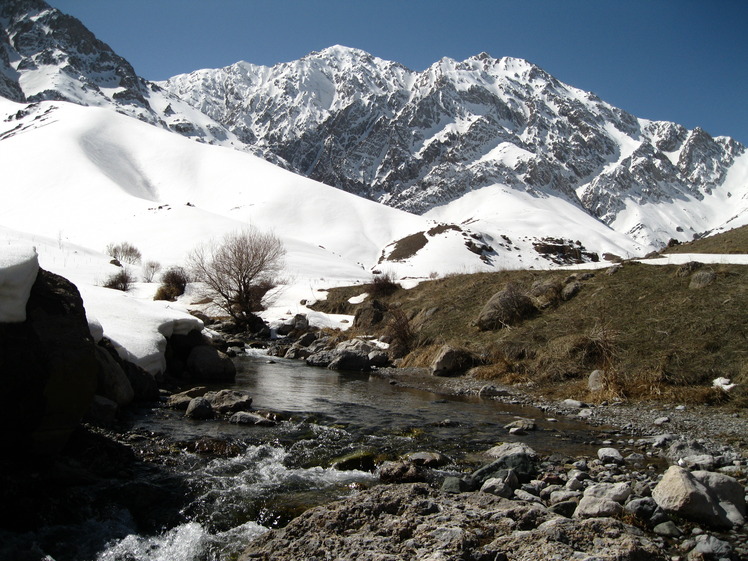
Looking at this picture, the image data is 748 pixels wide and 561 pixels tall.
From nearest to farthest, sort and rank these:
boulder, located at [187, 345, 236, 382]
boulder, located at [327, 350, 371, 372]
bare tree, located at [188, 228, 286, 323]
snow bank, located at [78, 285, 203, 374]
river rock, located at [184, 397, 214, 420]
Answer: river rock, located at [184, 397, 214, 420]
snow bank, located at [78, 285, 203, 374]
boulder, located at [187, 345, 236, 382]
boulder, located at [327, 350, 371, 372]
bare tree, located at [188, 228, 286, 323]

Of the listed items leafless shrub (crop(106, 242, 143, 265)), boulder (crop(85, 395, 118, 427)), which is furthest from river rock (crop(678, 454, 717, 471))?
leafless shrub (crop(106, 242, 143, 265))

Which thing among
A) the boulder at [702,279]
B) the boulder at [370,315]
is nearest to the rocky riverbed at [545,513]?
the boulder at [702,279]

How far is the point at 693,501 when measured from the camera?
5.97 metres

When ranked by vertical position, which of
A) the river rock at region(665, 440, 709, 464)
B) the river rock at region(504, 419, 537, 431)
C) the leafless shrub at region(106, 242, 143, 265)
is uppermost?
the leafless shrub at region(106, 242, 143, 265)

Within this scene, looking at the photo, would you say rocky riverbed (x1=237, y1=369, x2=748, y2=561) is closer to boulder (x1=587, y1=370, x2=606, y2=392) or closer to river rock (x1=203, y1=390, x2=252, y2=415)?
boulder (x1=587, y1=370, x2=606, y2=392)

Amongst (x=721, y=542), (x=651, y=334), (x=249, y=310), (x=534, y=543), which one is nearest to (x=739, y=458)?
(x=721, y=542)

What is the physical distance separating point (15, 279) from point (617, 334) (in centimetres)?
1634

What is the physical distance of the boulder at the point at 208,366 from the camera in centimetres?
1728

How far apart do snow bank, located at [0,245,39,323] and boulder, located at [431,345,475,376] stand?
15.1 meters

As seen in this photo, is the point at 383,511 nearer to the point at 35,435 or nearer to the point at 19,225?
the point at 35,435

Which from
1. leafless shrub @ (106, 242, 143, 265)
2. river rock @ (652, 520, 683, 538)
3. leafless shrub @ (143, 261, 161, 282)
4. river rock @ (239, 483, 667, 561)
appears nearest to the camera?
river rock @ (239, 483, 667, 561)

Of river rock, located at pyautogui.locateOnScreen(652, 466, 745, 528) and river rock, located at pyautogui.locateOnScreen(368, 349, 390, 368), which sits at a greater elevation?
river rock, located at pyautogui.locateOnScreen(652, 466, 745, 528)

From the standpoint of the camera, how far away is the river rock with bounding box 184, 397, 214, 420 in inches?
455

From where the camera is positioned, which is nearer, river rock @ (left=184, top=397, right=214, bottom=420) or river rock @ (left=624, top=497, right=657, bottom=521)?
river rock @ (left=624, top=497, right=657, bottom=521)
